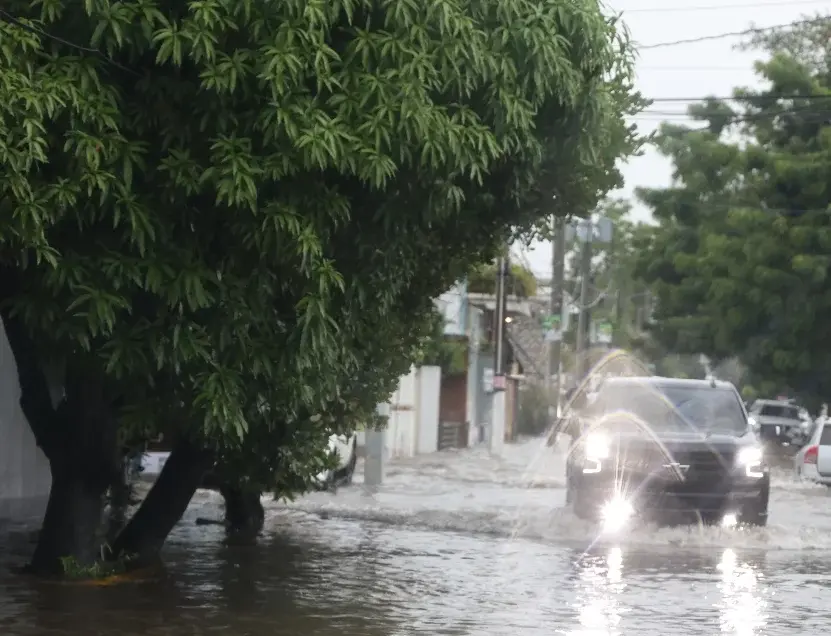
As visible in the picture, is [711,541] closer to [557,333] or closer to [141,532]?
[141,532]

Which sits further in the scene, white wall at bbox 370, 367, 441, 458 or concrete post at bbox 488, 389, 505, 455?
concrete post at bbox 488, 389, 505, 455

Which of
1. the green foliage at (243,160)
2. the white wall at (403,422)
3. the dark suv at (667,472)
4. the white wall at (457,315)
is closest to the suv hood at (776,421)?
the white wall at (457,315)

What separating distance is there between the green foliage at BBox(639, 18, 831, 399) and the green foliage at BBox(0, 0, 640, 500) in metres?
31.2

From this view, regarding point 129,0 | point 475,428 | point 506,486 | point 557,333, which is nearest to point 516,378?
point 475,428

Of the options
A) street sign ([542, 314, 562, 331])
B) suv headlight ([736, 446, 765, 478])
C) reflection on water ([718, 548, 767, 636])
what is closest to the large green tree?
reflection on water ([718, 548, 767, 636])

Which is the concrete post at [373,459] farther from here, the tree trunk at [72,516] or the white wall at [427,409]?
the white wall at [427,409]

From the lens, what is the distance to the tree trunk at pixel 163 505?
13.2 m

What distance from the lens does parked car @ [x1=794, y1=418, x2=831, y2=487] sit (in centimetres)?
2999

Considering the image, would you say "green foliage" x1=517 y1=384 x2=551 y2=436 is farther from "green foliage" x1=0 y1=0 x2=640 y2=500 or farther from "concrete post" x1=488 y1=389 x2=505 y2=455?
"green foliage" x1=0 y1=0 x2=640 y2=500

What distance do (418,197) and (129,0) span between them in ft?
7.63

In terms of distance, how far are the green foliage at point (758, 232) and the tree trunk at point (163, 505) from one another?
29991mm

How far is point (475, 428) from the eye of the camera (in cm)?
5144

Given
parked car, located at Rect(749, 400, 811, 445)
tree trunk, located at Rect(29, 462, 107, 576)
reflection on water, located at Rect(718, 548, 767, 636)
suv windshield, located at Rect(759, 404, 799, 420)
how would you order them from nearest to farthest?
reflection on water, located at Rect(718, 548, 767, 636), tree trunk, located at Rect(29, 462, 107, 576), parked car, located at Rect(749, 400, 811, 445), suv windshield, located at Rect(759, 404, 799, 420)

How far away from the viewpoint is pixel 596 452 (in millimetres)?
17047
